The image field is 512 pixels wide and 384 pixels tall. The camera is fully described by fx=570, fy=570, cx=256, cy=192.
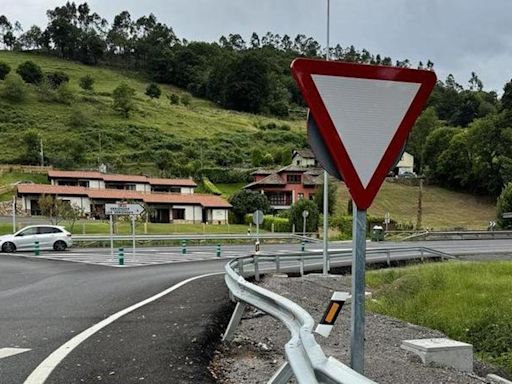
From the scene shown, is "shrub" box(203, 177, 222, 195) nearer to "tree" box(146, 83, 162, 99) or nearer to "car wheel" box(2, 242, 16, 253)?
"car wheel" box(2, 242, 16, 253)

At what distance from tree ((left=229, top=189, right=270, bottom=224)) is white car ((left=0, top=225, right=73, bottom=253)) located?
3594cm

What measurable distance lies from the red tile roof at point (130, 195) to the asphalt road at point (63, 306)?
47.2 meters

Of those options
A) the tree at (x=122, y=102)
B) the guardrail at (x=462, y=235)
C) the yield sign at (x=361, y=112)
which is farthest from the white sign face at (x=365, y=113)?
the tree at (x=122, y=102)

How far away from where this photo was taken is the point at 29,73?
454 feet

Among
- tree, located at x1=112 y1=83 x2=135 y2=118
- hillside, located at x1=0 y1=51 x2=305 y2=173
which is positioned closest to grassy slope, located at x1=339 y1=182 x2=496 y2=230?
hillside, located at x1=0 y1=51 x2=305 y2=173

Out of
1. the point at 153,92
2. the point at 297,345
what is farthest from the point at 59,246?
the point at 153,92

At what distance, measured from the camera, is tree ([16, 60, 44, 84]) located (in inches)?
5453

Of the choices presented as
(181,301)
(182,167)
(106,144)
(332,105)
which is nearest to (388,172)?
(332,105)

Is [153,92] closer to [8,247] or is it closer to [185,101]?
[185,101]

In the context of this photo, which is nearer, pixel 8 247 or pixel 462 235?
pixel 8 247

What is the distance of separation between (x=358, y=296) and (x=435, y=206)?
86.7 meters

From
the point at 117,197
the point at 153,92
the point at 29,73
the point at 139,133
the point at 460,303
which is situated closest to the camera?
the point at 460,303

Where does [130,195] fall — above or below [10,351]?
below

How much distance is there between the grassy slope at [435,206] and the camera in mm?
74688
